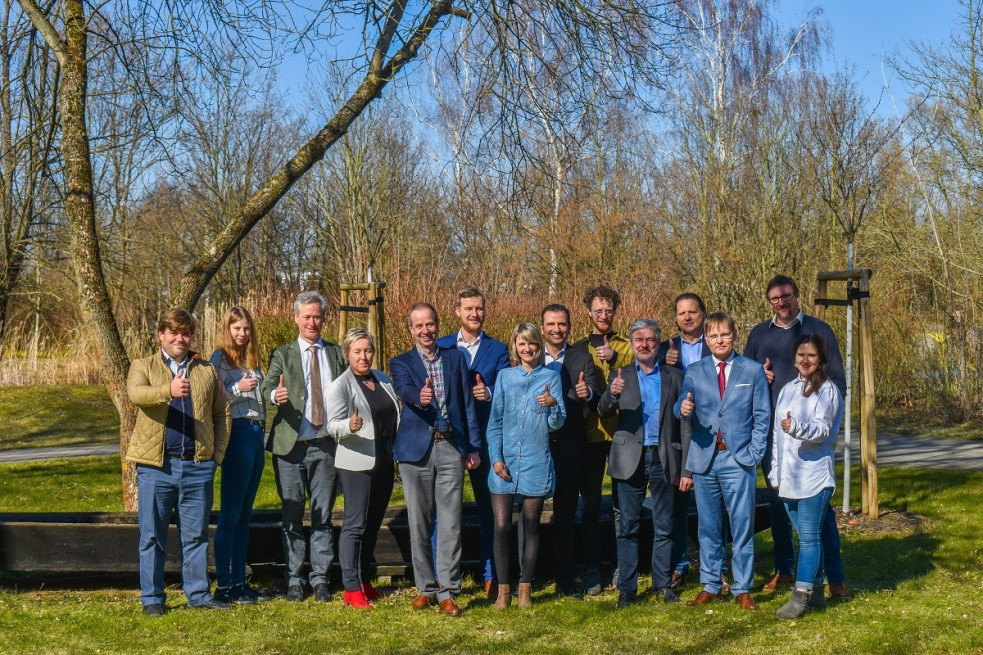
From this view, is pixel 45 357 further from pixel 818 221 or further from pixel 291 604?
pixel 291 604

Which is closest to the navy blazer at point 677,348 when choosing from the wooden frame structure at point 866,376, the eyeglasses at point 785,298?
the eyeglasses at point 785,298

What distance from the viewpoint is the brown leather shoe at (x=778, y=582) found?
617cm

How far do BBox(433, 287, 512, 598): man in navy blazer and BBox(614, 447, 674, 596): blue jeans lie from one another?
80 centimetres

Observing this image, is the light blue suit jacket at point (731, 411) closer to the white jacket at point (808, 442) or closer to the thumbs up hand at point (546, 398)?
the white jacket at point (808, 442)

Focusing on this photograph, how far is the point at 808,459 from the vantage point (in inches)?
217

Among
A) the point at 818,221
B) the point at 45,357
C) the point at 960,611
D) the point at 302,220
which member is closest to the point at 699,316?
the point at 960,611

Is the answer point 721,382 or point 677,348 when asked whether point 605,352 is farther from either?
point 721,382

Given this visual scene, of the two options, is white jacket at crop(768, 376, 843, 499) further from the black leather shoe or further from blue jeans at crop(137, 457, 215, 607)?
blue jeans at crop(137, 457, 215, 607)

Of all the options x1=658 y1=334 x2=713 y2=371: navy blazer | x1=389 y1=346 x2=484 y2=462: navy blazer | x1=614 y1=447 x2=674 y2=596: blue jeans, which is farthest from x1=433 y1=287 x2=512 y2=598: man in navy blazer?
x1=658 y1=334 x2=713 y2=371: navy blazer

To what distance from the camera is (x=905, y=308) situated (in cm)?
1792

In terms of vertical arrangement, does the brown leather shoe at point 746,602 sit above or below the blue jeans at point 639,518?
below

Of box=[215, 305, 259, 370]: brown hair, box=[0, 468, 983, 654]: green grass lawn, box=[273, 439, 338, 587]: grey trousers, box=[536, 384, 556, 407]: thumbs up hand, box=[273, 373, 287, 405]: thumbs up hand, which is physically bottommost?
box=[0, 468, 983, 654]: green grass lawn

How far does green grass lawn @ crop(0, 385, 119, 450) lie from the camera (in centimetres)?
1558

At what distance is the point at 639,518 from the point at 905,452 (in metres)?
8.31
